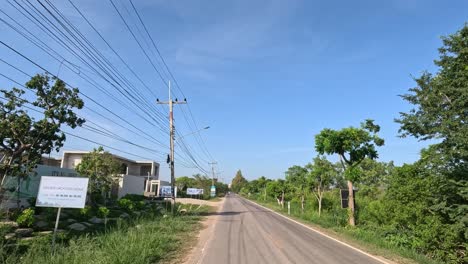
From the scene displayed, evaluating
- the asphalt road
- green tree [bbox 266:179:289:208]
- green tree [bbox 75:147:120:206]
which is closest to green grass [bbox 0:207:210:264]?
the asphalt road

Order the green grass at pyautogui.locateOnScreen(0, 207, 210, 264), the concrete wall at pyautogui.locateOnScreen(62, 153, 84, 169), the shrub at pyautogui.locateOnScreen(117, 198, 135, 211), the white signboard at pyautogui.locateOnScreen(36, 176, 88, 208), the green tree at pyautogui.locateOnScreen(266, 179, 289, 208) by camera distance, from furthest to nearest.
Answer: the concrete wall at pyautogui.locateOnScreen(62, 153, 84, 169) → the green tree at pyautogui.locateOnScreen(266, 179, 289, 208) → the shrub at pyautogui.locateOnScreen(117, 198, 135, 211) → the white signboard at pyautogui.locateOnScreen(36, 176, 88, 208) → the green grass at pyautogui.locateOnScreen(0, 207, 210, 264)

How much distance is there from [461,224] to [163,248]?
983cm

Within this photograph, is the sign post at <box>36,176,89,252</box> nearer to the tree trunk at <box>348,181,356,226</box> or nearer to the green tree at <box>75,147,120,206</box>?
the tree trunk at <box>348,181,356,226</box>

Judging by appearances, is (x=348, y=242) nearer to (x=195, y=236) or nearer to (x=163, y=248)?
(x=195, y=236)

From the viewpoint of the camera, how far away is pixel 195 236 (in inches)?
666

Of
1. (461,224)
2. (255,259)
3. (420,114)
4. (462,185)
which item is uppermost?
(420,114)

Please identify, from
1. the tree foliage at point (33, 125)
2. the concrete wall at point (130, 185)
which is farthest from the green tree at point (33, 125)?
the concrete wall at point (130, 185)

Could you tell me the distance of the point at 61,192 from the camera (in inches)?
466

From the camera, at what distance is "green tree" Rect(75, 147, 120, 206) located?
33.9 metres

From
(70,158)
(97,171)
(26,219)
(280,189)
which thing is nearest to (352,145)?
(26,219)

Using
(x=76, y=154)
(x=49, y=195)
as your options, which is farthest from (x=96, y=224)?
(x=76, y=154)

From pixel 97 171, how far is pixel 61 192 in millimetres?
23955

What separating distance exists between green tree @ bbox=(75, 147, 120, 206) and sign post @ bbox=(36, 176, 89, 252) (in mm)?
22502

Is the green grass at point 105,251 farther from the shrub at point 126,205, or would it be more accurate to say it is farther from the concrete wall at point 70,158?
the concrete wall at point 70,158
